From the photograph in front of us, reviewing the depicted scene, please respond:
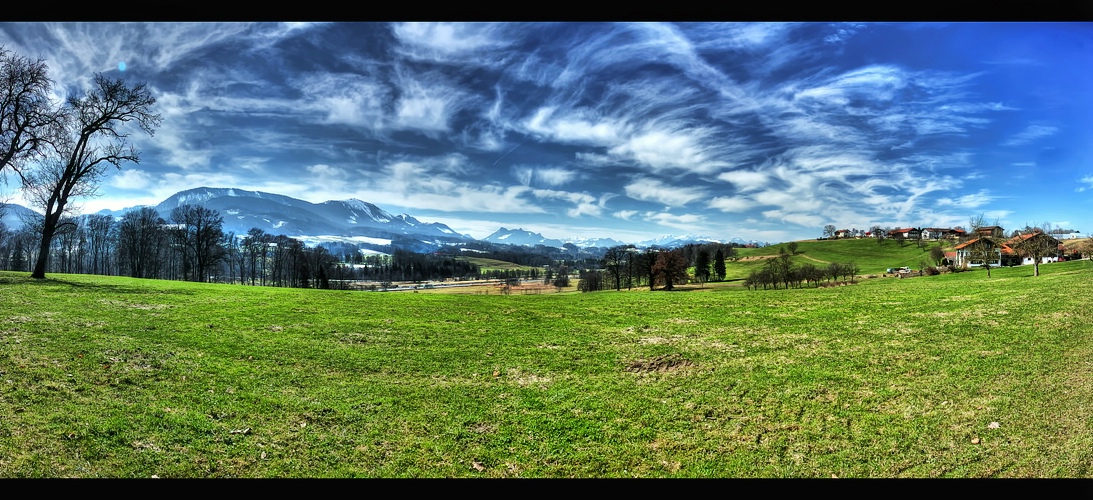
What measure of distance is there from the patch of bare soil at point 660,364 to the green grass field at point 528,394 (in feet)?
0.12

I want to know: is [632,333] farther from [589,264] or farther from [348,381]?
[589,264]

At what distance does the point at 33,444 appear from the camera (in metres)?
3.45

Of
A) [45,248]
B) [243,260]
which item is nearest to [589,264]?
[45,248]

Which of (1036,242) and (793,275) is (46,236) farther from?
(793,275)

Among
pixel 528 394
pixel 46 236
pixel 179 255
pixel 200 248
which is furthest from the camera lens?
pixel 179 255

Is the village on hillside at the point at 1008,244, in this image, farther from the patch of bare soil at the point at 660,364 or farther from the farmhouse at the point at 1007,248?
the patch of bare soil at the point at 660,364

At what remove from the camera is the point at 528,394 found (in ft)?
16.4

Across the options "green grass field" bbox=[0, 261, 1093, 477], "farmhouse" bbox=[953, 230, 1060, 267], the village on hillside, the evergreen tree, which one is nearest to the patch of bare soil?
"green grass field" bbox=[0, 261, 1093, 477]

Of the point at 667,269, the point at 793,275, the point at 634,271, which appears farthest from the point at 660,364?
the point at 793,275

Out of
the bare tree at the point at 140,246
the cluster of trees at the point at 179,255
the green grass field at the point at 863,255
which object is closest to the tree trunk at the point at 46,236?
the bare tree at the point at 140,246

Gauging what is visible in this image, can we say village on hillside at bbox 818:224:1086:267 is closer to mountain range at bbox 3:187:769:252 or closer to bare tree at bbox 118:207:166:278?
mountain range at bbox 3:187:769:252

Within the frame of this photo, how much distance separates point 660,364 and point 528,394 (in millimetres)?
2251

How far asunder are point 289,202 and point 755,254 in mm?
52798

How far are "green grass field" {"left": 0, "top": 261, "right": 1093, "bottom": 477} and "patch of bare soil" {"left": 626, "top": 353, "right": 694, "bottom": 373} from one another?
4 cm
